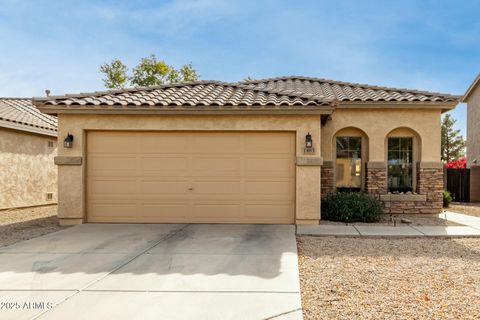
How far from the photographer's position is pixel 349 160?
1162 centimetres

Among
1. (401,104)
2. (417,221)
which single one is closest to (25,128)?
(401,104)

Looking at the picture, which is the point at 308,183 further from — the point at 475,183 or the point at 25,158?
the point at 475,183

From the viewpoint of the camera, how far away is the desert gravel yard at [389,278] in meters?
3.93

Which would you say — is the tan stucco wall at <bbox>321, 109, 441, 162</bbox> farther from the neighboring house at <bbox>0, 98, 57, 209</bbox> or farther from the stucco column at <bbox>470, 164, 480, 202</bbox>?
the neighboring house at <bbox>0, 98, 57, 209</bbox>

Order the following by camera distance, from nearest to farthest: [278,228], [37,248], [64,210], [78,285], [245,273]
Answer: [78,285]
[245,273]
[37,248]
[278,228]
[64,210]

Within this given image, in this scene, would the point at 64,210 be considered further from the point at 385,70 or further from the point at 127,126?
the point at 385,70

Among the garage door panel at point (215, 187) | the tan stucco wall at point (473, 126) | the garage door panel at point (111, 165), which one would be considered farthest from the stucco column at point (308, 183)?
the tan stucco wall at point (473, 126)

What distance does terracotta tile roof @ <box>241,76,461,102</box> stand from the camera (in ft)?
35.7

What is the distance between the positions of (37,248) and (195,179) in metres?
4.25

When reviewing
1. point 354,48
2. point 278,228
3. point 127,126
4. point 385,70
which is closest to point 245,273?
point 278,228

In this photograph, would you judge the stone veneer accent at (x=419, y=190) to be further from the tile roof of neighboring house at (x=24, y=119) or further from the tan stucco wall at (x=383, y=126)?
the tile roof of neighboring house at (x=24, y=119)

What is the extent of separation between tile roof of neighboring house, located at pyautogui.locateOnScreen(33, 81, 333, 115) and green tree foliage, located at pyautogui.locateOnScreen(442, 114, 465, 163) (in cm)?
4089

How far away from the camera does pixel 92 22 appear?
14773 mm

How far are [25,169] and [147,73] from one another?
21508 mm
